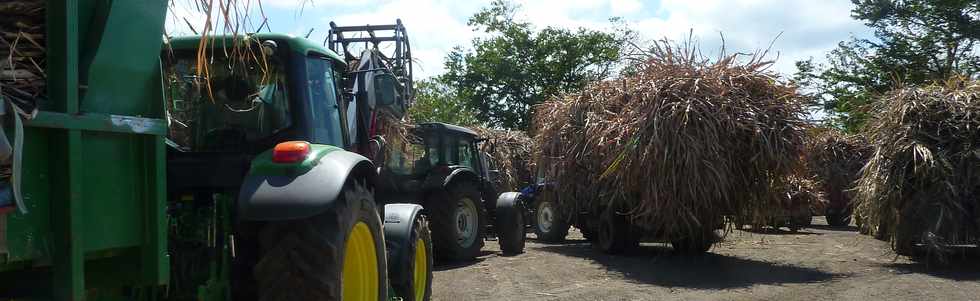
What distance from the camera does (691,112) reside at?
9.82 m

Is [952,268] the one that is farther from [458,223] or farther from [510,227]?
[458,223]

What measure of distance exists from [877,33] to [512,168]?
16.7 metres

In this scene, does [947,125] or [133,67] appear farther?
[947,125]

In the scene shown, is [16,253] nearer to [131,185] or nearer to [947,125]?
[131,185]

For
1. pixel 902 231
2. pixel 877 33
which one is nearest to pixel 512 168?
pixel 902 231

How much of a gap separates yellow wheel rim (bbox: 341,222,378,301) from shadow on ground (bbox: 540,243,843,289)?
16.2 ft

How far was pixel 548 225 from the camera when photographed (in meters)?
15.5

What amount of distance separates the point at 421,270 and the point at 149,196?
3443 millimetres

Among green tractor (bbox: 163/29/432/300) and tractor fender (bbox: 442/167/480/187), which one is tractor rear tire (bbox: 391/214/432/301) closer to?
green tractor (bbox: 163/29/432/300)

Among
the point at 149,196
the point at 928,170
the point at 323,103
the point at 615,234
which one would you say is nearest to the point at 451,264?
the point at 615,234

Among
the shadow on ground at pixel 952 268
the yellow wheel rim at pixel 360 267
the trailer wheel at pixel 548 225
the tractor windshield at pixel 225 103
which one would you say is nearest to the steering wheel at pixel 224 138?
the tractor windshield at pixel 225 103

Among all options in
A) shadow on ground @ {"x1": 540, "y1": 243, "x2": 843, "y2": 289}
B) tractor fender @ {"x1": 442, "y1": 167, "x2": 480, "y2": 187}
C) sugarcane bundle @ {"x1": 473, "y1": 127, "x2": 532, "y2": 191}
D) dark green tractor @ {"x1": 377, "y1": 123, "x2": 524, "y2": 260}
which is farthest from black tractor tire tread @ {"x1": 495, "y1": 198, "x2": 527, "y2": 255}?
sugarcane bundle @ {"x1": 473, "y1": 127, "x2": 532, "y2": 191}

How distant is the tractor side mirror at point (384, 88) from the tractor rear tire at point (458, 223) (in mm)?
4938

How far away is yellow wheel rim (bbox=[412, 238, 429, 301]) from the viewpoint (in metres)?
6.43
